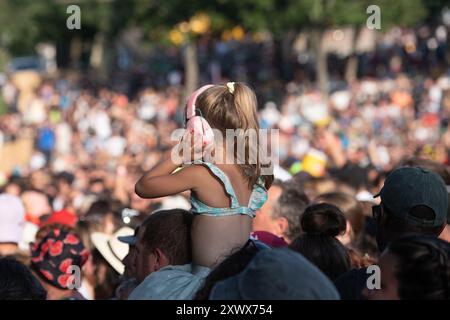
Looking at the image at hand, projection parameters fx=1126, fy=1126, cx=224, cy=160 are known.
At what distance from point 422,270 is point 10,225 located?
4.21 m

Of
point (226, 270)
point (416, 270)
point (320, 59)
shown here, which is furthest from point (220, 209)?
point (320, 59)

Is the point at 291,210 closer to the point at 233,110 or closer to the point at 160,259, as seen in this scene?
the point at 233,110

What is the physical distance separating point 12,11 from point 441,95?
2544cm

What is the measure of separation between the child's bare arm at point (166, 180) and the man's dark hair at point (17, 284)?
2.21 feet

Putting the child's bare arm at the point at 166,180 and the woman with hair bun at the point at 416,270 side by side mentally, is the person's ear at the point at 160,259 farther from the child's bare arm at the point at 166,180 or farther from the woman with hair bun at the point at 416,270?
the woman with hair bun at the point at 416,270

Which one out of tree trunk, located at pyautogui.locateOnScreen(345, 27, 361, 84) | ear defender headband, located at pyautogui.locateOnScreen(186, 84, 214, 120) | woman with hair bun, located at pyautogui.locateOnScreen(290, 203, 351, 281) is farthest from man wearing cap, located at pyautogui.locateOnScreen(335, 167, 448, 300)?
tree trunk, located at pyautogui.locateOnScreen(345, 27, 361, 84)

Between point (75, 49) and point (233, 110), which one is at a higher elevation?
point (75, 49)

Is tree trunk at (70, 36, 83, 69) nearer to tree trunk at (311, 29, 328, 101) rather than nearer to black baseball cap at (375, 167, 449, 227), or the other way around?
tree trunk at (311, 29, 328, 101)

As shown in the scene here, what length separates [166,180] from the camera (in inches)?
169

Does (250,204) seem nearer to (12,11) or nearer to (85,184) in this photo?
(85,184)

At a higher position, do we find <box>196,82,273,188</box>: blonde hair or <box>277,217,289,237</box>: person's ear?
<box>196,82,273,188</box>: blonde hair

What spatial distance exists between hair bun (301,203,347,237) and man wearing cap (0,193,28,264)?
2.28 m

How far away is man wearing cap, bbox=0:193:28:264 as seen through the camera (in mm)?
6777
